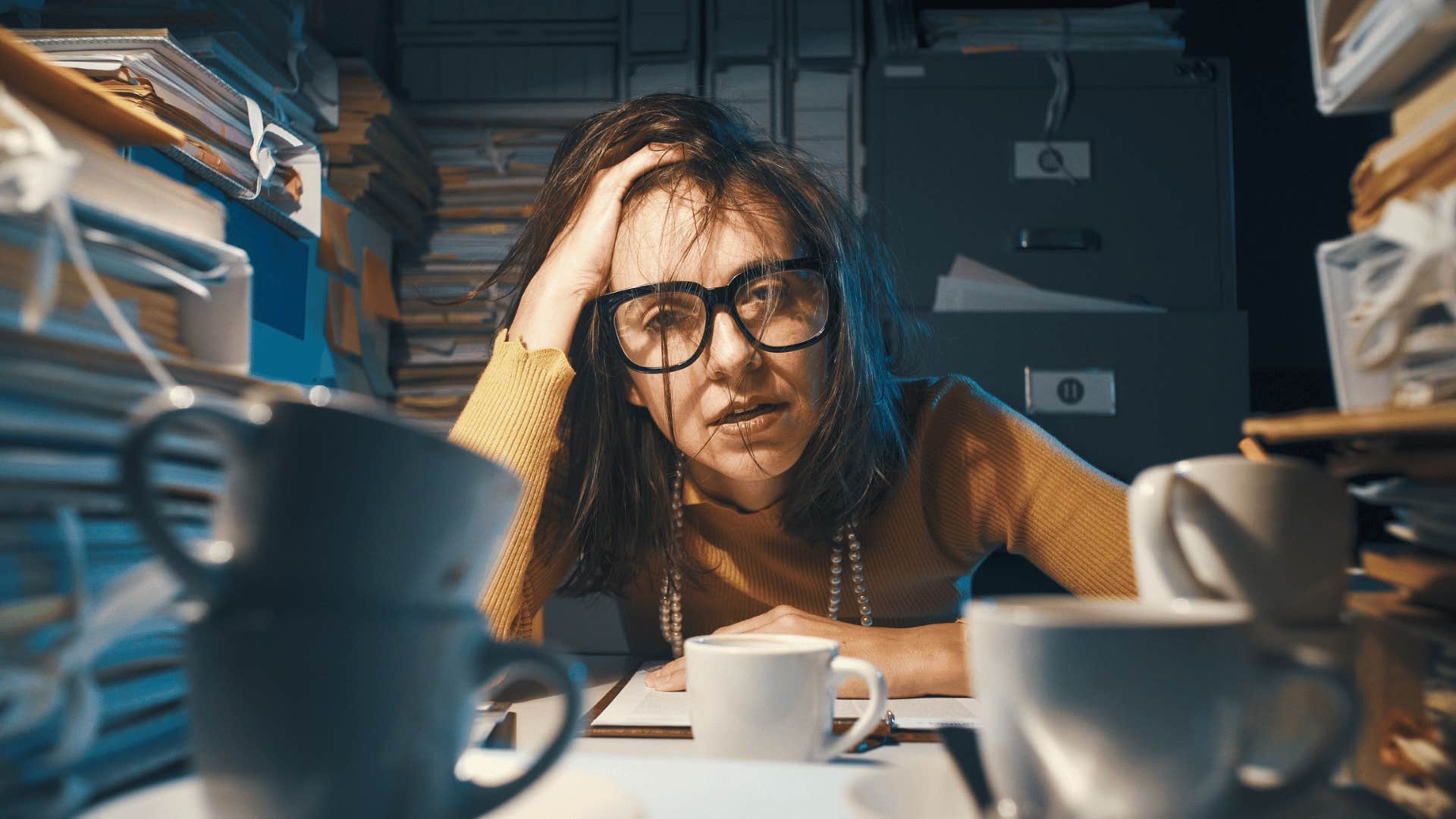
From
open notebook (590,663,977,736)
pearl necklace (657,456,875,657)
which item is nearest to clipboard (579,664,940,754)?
open notebook (590,663,977,736)

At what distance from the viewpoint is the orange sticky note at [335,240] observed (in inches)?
62.0

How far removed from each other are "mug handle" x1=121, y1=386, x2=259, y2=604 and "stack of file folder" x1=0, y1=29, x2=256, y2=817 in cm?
5

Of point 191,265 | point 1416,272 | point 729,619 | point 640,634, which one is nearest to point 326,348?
point 640,634

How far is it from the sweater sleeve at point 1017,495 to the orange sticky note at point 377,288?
43.7 inches

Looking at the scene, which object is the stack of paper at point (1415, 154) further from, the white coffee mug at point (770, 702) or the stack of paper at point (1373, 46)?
the white coffee mug at point (770, 702)

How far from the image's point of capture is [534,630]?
1.36 m

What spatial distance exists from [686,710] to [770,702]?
0.64ft

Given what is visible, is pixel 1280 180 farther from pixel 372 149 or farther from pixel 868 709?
pixel 868 709

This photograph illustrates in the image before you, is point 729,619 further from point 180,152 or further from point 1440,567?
point 1440,567

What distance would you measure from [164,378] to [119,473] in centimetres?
8

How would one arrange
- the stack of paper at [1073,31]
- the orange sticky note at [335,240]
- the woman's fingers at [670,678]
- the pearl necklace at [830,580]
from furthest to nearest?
the stack of paper at [1073,31], the orange sticky note at [335,240], the pearl necklace at [830,580], the woman's fingers at [670,678]

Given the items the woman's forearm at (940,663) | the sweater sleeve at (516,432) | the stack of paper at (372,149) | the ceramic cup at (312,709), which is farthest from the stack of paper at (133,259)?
the stack of paper at (372,149)

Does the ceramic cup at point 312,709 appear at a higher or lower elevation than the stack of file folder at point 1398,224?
lower

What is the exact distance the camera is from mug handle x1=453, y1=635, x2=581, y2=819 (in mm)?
260
